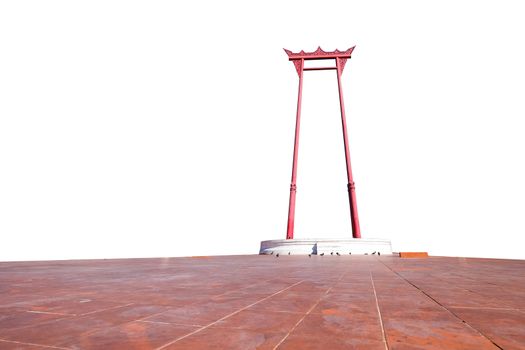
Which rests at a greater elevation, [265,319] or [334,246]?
[334,246]

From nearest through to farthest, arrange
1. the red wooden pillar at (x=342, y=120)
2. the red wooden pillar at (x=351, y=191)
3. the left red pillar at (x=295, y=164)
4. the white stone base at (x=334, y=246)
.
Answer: the white stone base at (x=334, y=246) < the red wooden pillar at (x=351, y=191) < the red wooden pillar at (x=342, y=120) < the left red pillar at (x=295, y=164)

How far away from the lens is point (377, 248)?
710 inches

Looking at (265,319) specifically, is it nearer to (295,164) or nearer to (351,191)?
(351,191)

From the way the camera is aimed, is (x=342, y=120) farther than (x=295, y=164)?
Yes

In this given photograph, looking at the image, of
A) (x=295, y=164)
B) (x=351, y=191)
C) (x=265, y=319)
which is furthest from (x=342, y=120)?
(x=265, y=319)

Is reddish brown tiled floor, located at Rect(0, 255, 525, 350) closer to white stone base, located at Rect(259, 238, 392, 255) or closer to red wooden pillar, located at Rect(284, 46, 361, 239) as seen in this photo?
white stone base, located at Rect(259, 238, 392, 255)

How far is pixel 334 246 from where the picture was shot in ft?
57.6

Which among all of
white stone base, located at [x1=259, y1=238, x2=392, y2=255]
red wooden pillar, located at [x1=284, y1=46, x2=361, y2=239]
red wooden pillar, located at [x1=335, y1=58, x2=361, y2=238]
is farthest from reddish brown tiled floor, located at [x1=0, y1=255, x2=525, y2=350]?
red wooden pillar, located at [x1=284, y1=46, x2=361, y2=239]

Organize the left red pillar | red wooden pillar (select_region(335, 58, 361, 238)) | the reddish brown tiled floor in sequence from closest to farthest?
the reddish brown tiled floor → red wooden pillar (select_region(335, 58, 361, 238)) → the left red pillar

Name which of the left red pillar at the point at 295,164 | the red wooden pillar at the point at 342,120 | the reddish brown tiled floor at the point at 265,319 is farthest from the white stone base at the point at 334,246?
the reddish brown tiled floor at the point at 265,319

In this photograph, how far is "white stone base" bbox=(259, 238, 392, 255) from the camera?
1756 centimetres

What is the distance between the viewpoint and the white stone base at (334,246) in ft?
57.6

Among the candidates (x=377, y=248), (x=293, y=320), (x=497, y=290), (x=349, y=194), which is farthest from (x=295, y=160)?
(x=293, y=320)

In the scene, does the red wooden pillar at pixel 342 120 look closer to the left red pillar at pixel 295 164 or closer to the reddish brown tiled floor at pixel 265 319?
the left red pillar at pixel 295 164
